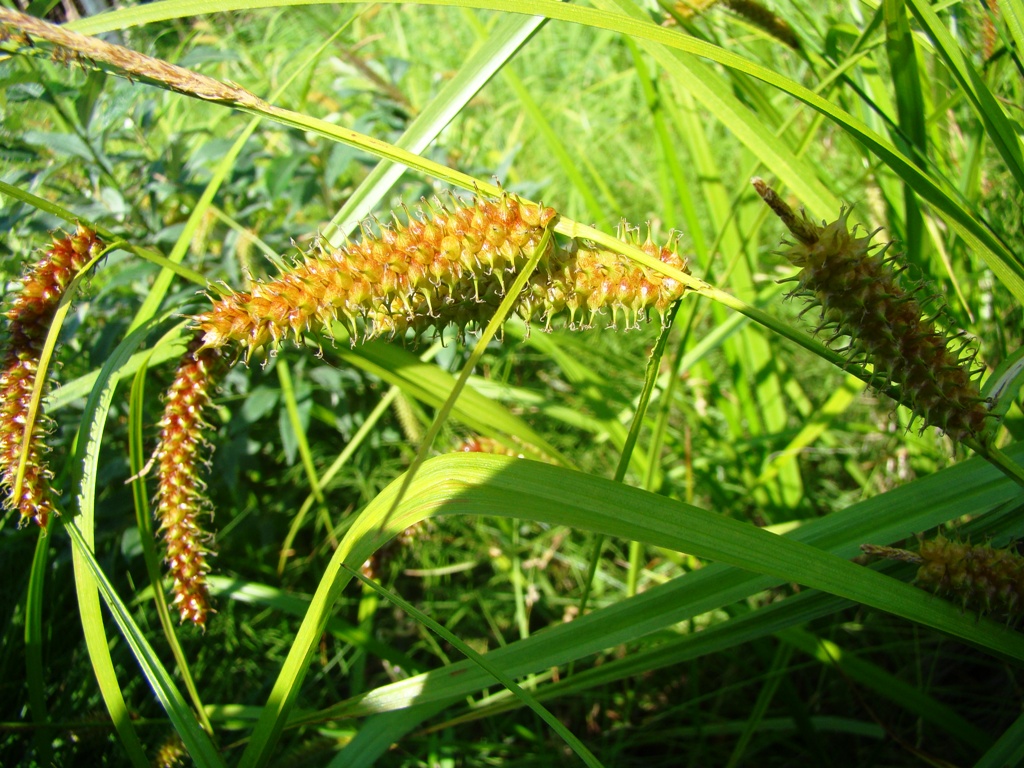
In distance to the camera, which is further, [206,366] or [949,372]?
[206,366]

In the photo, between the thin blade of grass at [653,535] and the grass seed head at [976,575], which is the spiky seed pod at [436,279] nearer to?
the thin blade of grass at [653,535]

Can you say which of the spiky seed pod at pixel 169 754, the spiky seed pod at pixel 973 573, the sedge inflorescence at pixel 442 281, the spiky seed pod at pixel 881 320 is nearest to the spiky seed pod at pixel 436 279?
the sedge inflorescence at pixel 442 281

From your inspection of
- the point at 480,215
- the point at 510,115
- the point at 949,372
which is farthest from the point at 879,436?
the point at 510,115

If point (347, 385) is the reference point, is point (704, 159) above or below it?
above

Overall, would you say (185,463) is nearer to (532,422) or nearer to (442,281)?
(442,281)

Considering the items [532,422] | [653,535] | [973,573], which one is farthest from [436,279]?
[532,422]

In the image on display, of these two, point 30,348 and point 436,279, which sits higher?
point 436,279

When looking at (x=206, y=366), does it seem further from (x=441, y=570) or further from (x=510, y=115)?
(x=510, y=115)

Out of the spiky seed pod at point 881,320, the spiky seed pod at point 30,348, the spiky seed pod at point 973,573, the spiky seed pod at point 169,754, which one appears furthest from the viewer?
the spiky seed pod at point 169,754
